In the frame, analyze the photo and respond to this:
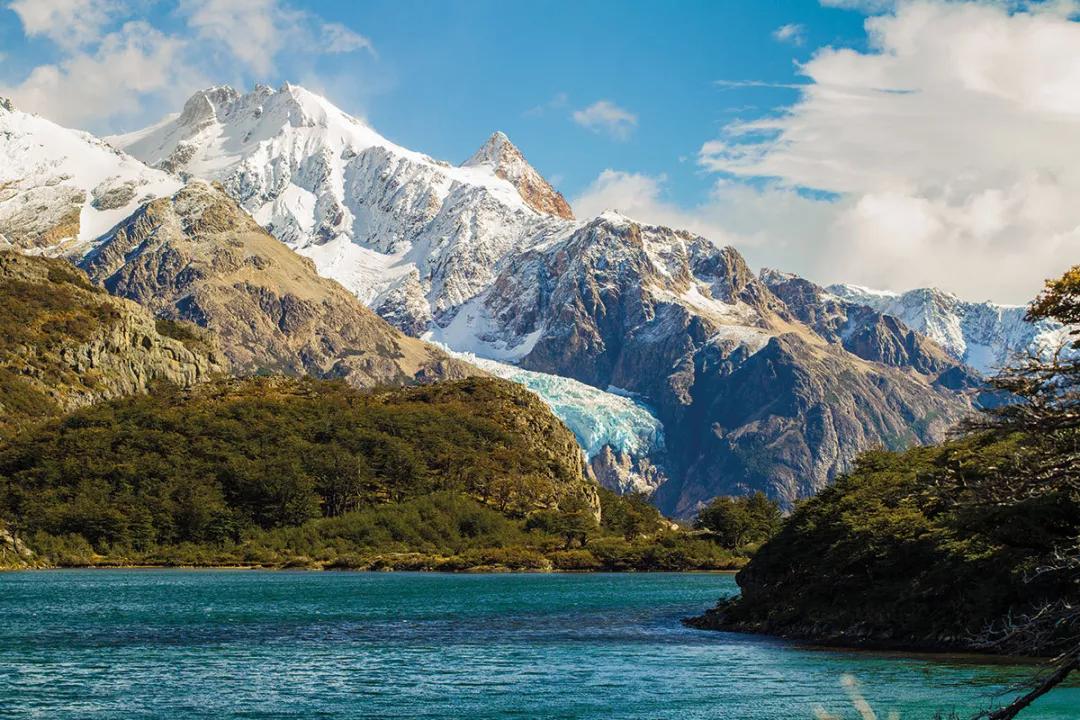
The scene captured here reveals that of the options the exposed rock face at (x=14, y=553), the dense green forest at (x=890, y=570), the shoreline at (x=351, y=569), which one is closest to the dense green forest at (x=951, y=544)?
the dense green forest at (x=890, y=570)

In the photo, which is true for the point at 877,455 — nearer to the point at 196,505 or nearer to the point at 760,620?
the point at 760,620

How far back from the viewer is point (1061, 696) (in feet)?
164

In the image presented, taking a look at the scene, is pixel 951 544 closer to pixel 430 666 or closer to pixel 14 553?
pixel 430 666

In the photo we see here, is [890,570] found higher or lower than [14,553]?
lower

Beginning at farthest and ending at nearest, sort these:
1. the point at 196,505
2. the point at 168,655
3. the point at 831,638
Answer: the point at 196,505, the point at 831,638, the point at 168,655

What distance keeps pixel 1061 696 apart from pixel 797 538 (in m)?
35.3

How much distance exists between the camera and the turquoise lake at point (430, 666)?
49.2 metres

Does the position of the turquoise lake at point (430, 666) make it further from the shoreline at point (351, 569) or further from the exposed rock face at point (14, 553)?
the exposed rock face at point (14, 553)

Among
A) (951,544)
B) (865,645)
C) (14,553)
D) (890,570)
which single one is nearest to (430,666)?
(865,645)

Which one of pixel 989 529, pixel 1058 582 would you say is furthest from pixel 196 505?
pixel 989 529

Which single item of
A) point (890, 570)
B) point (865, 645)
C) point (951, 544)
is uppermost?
point (951, 544)

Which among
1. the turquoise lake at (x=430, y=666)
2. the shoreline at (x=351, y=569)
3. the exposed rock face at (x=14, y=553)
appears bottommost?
the turquoise lake at (x=430, y=666)

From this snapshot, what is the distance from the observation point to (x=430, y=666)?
204ft

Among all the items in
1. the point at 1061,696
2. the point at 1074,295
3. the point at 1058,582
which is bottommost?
the point at 1061,696
